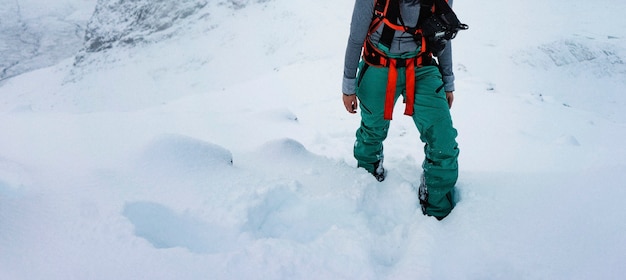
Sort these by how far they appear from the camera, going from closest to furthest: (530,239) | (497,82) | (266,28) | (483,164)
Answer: (530,239)
(483,164)
(497,82)
(266,28)

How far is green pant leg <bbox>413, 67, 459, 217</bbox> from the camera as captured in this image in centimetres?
256

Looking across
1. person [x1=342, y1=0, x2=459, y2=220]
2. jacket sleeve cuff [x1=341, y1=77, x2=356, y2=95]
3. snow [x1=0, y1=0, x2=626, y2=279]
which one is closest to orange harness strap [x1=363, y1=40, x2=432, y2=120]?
person [x1=342, y1=0, x2=459, y2=220]

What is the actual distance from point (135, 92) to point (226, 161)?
2711 cm

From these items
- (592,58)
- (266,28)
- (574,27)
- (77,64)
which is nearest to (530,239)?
(592,58)

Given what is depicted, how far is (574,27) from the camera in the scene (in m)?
13.0

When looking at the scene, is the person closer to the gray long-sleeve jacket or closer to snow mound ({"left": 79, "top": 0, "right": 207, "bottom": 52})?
the gray long-sleeve jacket

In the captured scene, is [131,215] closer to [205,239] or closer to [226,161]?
[205,239]

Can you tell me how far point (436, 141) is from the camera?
2570mm

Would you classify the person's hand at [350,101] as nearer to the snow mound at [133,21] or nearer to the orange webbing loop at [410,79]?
the orange webbing loop at [410,79]

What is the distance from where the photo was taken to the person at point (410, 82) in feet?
8.27

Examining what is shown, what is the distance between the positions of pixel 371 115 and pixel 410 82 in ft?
1.52

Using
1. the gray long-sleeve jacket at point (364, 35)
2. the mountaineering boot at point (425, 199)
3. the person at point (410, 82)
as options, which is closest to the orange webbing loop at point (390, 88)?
the person at point (410, 82)

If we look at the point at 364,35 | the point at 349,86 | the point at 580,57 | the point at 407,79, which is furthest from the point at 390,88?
the point at 580,57

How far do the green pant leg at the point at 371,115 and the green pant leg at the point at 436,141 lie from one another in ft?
0.69
